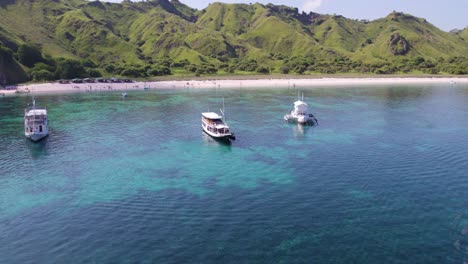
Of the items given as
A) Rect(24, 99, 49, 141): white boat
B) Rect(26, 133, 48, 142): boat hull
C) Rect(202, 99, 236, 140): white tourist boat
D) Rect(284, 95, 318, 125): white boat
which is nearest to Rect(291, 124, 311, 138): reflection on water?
Rect(284, 95, 318, 125): white boat

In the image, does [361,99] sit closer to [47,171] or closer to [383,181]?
[383,181]

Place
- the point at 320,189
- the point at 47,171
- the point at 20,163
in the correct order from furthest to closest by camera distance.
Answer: the point at 20,163, the point at 47,171, the point at 320,189

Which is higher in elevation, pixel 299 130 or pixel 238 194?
pixel 299 130

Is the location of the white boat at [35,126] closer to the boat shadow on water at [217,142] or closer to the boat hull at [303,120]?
the boat shadow on water at [217,142]

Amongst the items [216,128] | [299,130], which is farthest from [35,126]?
[299,130]

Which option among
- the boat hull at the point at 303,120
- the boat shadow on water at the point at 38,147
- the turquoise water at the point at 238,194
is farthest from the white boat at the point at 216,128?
the boat shadow on water at the point at 38,147

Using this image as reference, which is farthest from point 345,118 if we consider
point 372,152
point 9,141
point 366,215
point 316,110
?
point 9,141

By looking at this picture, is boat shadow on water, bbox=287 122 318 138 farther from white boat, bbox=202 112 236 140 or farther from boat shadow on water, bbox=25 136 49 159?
boat shadow on water, bbox=25 136 49 159

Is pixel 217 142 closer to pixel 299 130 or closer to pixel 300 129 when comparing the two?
pixel 299 130

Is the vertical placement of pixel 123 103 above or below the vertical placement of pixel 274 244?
above
